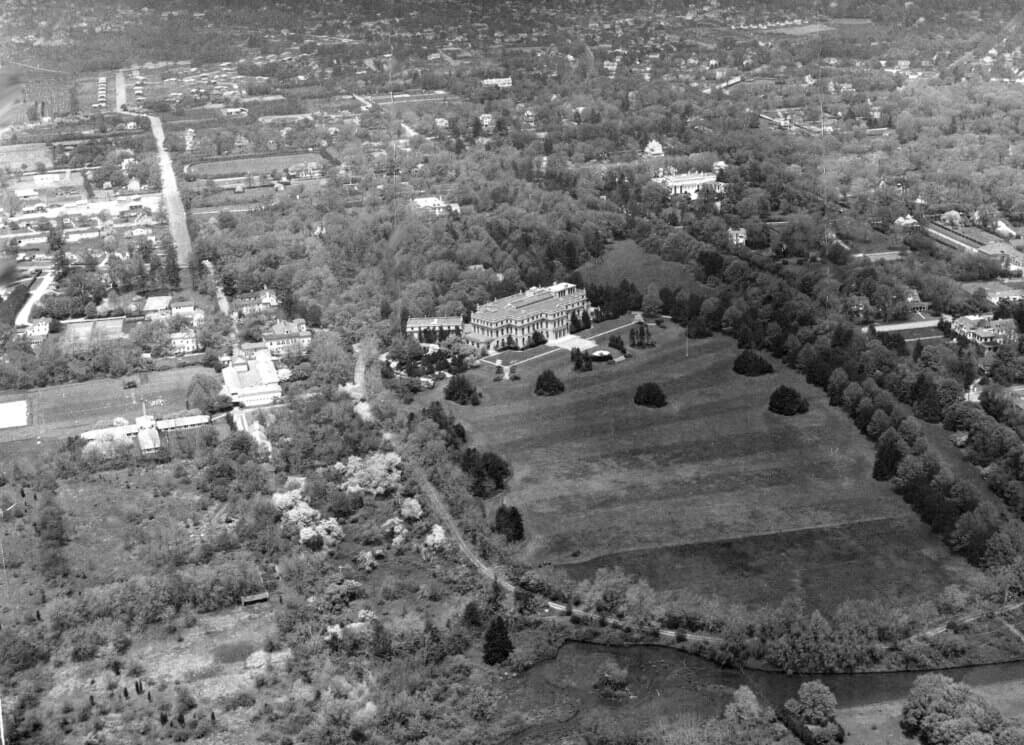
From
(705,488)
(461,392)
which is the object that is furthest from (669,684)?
(461,392)

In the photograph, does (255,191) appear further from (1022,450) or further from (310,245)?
(1022,450)

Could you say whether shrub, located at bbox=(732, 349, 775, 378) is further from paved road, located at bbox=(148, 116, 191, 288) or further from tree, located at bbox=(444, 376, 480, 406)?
paved road, located at bbox=(148, 116, 191, 288)

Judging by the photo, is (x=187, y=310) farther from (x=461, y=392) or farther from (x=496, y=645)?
(x=496, y=645)

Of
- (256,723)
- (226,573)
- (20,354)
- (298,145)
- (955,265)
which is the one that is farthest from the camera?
(298,145)

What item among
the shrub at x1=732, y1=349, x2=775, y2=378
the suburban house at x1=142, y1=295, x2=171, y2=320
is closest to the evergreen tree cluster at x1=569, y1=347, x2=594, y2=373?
the shrub at x1=732, y1=349, x2=775, y2=378

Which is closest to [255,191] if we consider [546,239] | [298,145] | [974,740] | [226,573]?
[298,145]

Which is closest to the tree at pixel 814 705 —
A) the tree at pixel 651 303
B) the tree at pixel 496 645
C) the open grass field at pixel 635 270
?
the tree at pixel 496 645
